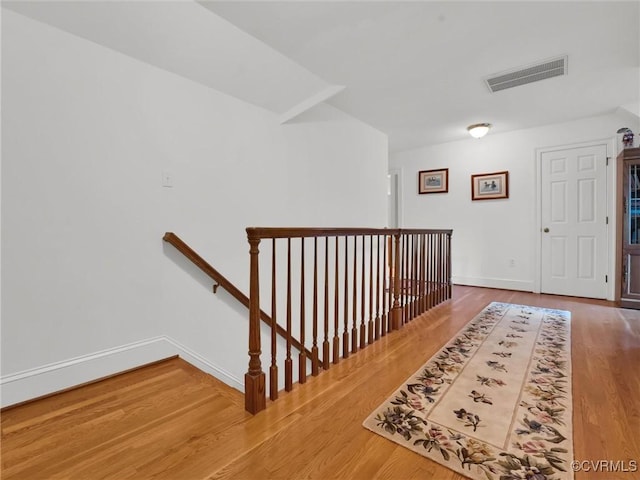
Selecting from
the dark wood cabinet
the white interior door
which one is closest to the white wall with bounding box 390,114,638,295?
the white interior door

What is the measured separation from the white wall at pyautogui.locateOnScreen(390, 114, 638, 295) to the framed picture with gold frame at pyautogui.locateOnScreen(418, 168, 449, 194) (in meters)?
0.08

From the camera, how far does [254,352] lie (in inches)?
59.4

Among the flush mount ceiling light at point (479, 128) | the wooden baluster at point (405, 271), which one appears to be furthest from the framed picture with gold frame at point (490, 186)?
the wooden baluster at point (405, 271)

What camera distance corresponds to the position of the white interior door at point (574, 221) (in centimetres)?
390

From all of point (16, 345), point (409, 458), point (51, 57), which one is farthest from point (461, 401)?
point (51, 57)

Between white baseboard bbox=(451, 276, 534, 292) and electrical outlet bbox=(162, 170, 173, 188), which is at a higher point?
electrical outlet bbox=(162, 170, 173, 188)

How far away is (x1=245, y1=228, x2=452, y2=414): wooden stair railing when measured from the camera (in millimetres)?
1525

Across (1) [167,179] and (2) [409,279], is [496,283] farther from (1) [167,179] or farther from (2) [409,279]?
(1) [167,179]

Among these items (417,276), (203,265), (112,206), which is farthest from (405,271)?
(112,206)

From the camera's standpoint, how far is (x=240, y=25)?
213cm

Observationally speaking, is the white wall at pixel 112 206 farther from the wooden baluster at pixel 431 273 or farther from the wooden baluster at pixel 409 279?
the wooden baluster at pixel 431 273

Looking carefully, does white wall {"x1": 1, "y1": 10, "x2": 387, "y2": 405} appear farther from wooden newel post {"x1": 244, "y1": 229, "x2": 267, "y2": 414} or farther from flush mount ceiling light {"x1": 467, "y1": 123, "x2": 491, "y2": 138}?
flush mount ceiling light {"x1": 467, "y1": 123, "x2": 491, "y2": 138}

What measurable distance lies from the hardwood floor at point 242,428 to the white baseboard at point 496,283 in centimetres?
241

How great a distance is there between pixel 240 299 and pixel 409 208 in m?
3.99
